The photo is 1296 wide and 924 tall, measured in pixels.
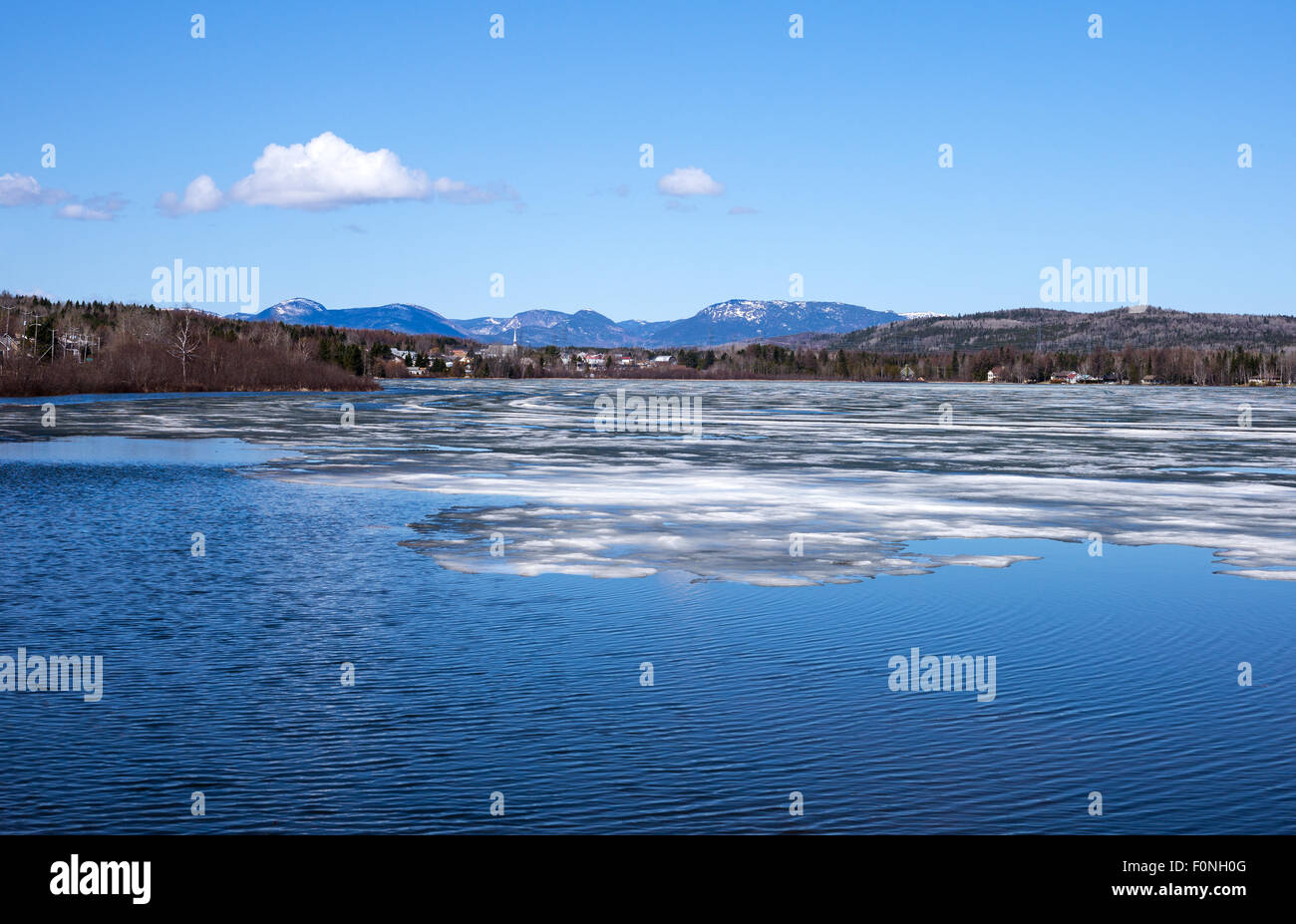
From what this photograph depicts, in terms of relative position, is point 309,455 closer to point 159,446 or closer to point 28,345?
point 159,446

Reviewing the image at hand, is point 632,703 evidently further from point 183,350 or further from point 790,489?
point 183,350

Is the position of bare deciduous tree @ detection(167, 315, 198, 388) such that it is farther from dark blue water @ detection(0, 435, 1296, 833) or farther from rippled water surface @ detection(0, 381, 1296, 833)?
dark blue water @ detection(0, 435, 1296, 833)

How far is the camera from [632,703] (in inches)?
333

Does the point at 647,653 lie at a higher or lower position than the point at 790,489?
lower

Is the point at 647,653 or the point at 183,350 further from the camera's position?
the point at 183,350

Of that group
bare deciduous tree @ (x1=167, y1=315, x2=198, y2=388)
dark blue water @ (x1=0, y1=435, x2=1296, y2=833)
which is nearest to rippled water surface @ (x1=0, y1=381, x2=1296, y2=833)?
dark blue water @ (x1=0, y1=435, x2=1296, y2=833)

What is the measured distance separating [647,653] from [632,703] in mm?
1447

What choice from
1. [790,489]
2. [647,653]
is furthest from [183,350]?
[647,653]

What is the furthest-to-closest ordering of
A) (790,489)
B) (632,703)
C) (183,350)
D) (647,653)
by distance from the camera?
(183,350)
(790,489)
(647,653)
(632,703)

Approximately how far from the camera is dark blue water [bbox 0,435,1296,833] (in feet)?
21.4

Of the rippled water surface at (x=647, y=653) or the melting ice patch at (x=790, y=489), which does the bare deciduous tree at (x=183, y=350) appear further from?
the rippled water surface at (x=647, y=653)

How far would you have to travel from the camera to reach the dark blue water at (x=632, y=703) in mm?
6535

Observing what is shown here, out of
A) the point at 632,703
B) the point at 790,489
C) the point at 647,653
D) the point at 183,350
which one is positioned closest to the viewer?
the point at 632,703

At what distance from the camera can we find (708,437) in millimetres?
39625
